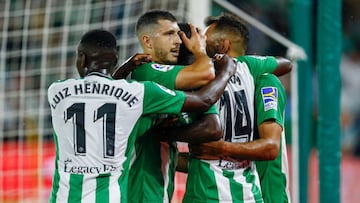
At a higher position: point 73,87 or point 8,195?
point 73,87

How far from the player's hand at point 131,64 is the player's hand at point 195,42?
192mm

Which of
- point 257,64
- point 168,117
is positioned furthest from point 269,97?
point 168,117

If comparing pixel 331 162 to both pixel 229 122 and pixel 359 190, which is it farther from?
pixel 359 190

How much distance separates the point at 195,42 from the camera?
420 centimetres

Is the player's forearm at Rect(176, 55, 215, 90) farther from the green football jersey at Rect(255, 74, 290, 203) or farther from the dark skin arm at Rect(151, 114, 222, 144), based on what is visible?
the green football jersey at Rect(255, 74, 290, 203)

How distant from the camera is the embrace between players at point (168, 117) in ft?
13.3

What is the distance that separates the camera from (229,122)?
14.2 feet

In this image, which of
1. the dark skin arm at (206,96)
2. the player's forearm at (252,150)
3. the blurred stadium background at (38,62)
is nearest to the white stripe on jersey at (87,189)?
the dark skin arm at (206,96)

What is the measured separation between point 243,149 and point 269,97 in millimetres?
306

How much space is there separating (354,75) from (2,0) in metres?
A: 5.82

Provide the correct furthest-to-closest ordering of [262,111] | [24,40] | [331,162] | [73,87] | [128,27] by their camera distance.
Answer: [24,40] → [128,27] → [331,162] → [262,111] → [73,87]

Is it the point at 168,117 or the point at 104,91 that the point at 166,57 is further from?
the point at 104,91

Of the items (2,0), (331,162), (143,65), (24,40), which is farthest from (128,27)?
(143,65)

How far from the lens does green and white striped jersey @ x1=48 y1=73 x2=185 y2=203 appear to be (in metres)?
4.05
